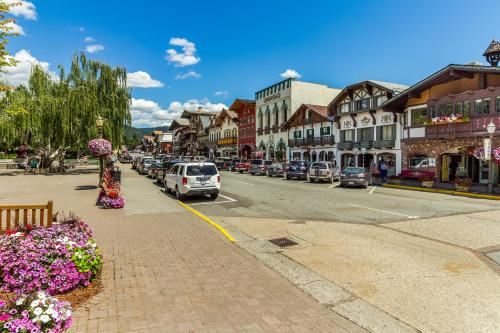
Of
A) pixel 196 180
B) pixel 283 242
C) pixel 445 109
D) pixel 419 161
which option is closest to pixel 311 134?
pixel 419 161

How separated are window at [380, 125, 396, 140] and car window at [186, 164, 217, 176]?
22203mm

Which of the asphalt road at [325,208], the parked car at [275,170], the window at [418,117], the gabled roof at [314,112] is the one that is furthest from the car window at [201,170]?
the gabled roof at [314,112]

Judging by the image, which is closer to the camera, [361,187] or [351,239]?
[351,239]

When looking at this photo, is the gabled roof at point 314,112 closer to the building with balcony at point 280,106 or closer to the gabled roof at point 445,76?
the building with balcony at point 280,106

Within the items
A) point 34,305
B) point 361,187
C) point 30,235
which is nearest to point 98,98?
point 361,187

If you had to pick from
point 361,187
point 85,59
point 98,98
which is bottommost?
point 361,187

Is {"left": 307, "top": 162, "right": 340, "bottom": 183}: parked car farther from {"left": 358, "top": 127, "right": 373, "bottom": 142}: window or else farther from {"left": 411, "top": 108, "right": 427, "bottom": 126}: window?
{"left": 358, "top": 127, "right": 373, "bottom": 142}: window

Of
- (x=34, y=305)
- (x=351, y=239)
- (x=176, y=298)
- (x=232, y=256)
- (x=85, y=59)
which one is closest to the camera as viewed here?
(x=34, y=305)

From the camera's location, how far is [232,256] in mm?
6812

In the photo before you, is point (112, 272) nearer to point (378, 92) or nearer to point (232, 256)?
point (232, 256)

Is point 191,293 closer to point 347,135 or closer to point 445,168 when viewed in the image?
point 445,168

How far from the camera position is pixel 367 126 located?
3497 centimetres

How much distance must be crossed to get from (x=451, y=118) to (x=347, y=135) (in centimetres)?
1382

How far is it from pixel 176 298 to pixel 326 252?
3.61m
